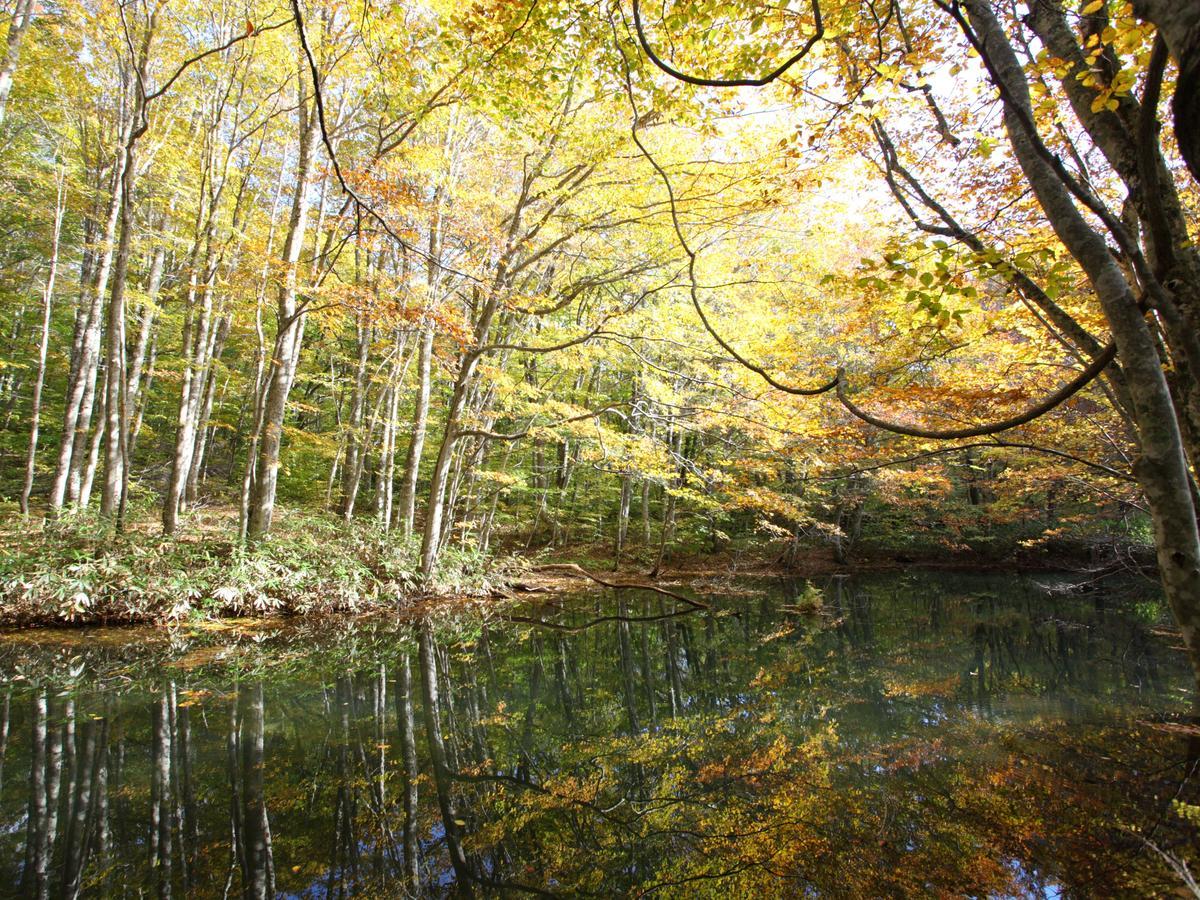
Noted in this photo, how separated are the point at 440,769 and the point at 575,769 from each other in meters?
0.92

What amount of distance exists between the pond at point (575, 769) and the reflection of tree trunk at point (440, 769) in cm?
2

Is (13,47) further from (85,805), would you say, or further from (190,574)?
(85,805)

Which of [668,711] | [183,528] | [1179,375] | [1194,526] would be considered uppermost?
[1179,375]

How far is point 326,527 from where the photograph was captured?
10.3m

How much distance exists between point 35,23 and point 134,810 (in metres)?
11.5

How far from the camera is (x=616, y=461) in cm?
1002

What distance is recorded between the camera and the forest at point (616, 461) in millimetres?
2617

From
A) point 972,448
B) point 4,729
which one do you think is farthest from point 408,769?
point 972,448

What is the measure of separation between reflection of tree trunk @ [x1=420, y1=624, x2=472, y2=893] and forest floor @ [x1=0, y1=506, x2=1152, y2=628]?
2.93 m

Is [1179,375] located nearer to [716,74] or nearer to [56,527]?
[716,74]

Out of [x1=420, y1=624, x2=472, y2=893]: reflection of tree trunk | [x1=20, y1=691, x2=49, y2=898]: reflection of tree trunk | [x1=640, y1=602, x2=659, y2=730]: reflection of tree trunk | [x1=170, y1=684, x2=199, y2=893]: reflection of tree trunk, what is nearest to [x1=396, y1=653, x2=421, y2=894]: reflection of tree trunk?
[x1=420, y1=624, x2=472, y2=893]: reflection of tree trunk

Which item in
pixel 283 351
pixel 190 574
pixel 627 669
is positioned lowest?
pixel 627 669

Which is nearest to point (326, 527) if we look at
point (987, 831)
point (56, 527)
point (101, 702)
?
point (56, 527)

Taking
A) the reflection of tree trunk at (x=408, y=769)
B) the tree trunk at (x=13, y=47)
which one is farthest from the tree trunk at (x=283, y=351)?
the reflection of tree trunk at (x=408, y=769)
